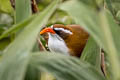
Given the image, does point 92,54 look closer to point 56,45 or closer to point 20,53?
point 20,53

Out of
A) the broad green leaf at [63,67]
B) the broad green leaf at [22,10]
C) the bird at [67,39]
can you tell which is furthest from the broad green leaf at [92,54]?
the bird at [67,39]

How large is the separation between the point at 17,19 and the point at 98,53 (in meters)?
0.32

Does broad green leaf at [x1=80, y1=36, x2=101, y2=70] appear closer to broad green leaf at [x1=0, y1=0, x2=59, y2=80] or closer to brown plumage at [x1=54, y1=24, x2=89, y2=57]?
broad green leaf at [x1=0, y1=0, x2=59, y2=80]

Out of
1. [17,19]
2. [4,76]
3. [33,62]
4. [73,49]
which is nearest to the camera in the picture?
[4,76]

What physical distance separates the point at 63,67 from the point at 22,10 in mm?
431

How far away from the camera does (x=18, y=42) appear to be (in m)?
0.68

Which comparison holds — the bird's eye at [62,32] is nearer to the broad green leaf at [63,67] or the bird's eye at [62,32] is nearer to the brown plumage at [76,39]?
the brown plumage at [76,39]

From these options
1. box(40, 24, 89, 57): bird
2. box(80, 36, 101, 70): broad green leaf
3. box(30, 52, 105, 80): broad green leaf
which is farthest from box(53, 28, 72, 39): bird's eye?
box(30, 52, 105, 80): broad green leaf

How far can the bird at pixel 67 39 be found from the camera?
83.5 inches

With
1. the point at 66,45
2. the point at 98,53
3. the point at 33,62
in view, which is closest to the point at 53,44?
the point at 66,45

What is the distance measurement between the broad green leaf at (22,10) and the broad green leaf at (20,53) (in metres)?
0.39

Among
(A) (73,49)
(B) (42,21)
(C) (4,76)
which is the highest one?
(B) (42,21)

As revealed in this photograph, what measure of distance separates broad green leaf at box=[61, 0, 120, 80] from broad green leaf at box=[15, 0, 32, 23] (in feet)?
1.33

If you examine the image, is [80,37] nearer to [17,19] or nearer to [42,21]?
[17,19]
